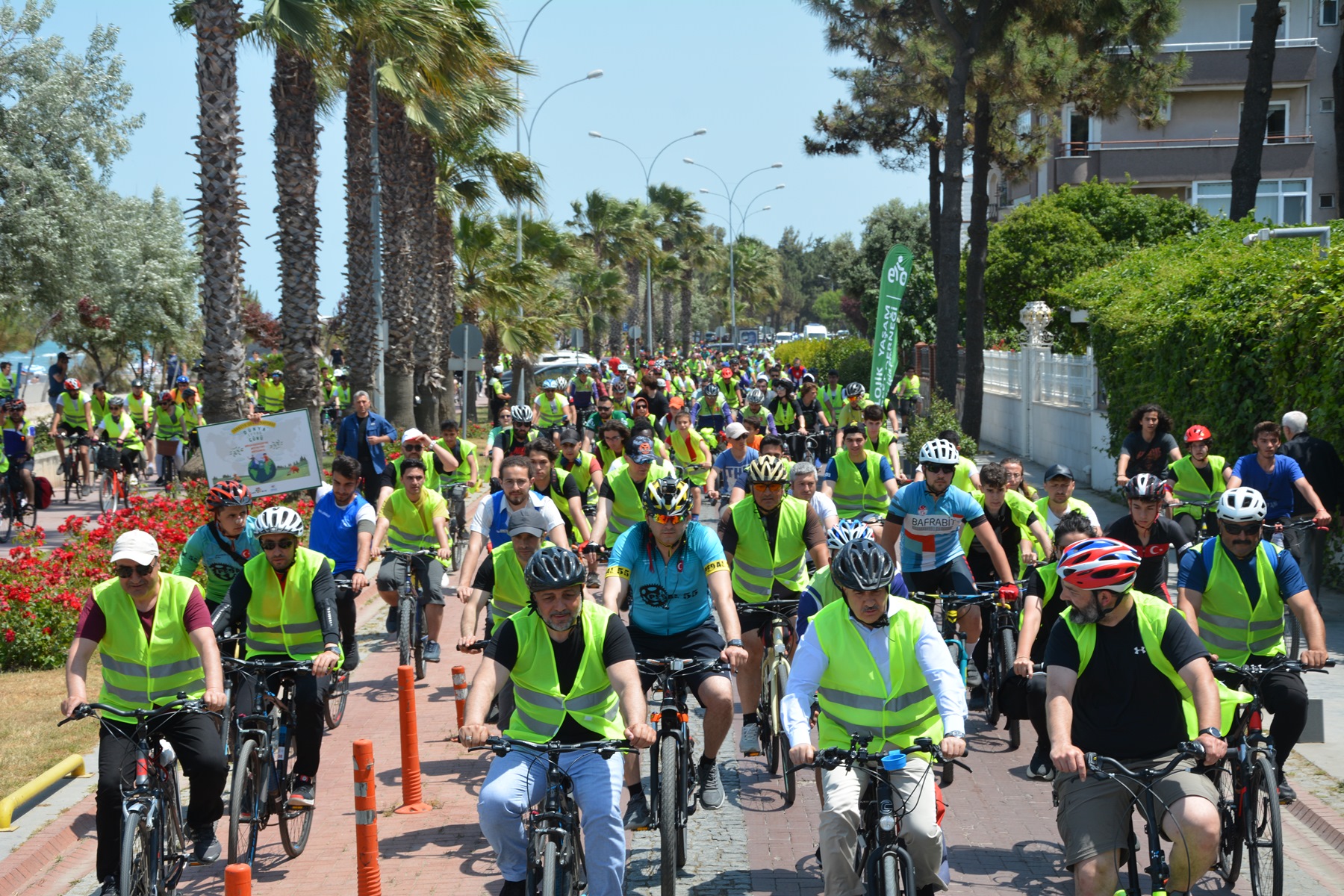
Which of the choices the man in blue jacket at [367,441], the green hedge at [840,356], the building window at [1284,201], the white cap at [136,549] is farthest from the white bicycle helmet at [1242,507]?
the building window at [1284,201]

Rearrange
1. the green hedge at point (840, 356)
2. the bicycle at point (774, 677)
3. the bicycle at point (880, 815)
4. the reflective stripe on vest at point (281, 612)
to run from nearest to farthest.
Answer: the bicycle at point (880, 815)
the reflective stripe on vest at point (281, 612)
the bicycle at point (774, 677)
the green hedge at point (840, 356)

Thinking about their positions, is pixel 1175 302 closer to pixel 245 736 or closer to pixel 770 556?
pixel 770 556

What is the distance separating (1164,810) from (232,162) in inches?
633

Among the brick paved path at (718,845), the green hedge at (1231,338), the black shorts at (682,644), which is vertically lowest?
the brick paved path at (718,845)

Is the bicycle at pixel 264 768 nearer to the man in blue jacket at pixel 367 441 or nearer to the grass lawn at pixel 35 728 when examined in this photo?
the grass lawn at pixel 35 728

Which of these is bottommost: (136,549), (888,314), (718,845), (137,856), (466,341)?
(718,845)

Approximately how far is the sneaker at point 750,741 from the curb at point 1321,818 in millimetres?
3111

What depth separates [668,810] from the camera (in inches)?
246

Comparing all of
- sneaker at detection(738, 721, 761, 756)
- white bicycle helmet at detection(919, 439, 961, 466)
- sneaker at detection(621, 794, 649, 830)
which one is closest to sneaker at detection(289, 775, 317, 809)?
sneaker at detection(621, 794, 649, 830)

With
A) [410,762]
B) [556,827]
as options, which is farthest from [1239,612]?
[410,762]

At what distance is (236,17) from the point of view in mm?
17953

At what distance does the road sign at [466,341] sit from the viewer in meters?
24.0

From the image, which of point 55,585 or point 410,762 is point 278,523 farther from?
point 55,585

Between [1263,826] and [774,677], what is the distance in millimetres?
2910
